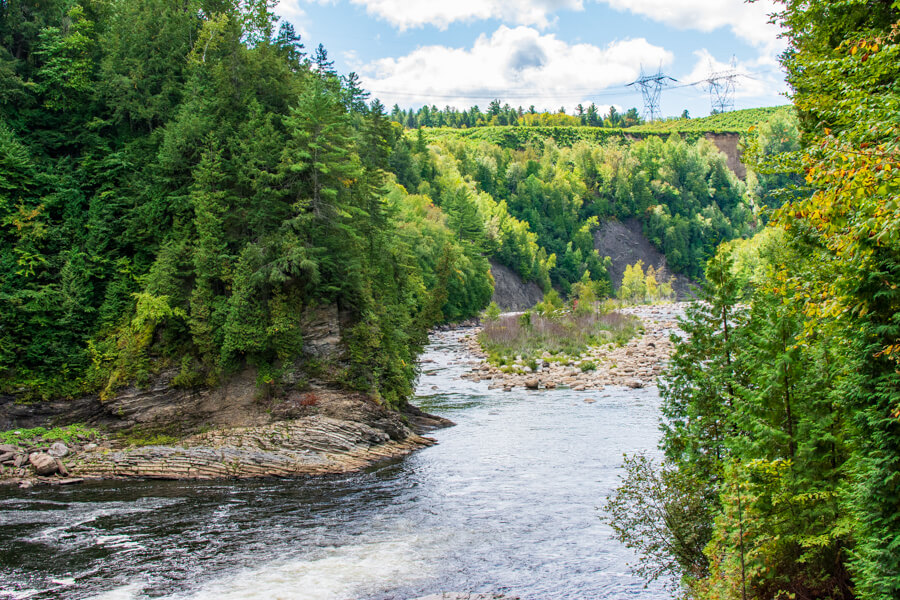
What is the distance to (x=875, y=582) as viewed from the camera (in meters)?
7.98

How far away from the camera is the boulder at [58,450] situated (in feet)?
88.2

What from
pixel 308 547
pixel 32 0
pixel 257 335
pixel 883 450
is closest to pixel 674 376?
pixel 883 450

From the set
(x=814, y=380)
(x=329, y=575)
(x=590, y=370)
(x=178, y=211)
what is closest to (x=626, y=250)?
(x=590, y=370)

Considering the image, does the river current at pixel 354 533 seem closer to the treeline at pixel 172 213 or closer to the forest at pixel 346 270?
the forest at pixel 346 270

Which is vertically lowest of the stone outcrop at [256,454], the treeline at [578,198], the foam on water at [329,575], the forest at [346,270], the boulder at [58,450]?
the foam on water at [329,575]

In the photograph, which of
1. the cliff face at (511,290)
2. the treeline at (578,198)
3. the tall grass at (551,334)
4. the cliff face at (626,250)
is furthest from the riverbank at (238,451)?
the cliff face at (626,250)

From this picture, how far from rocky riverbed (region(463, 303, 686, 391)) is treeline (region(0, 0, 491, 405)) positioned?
13578mm

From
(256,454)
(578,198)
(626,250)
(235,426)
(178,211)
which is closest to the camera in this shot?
(256,454)

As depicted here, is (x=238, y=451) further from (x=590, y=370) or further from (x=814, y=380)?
(x=590, y=370)

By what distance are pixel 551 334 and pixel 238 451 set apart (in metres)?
44.0

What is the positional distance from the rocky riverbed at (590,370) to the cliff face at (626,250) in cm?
10147

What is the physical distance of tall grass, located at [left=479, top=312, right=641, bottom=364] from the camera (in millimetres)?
60969

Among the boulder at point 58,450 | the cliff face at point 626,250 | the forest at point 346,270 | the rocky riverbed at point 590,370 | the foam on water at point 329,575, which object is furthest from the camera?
the cliff face at point 626,250

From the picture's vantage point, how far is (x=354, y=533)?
20.3m
